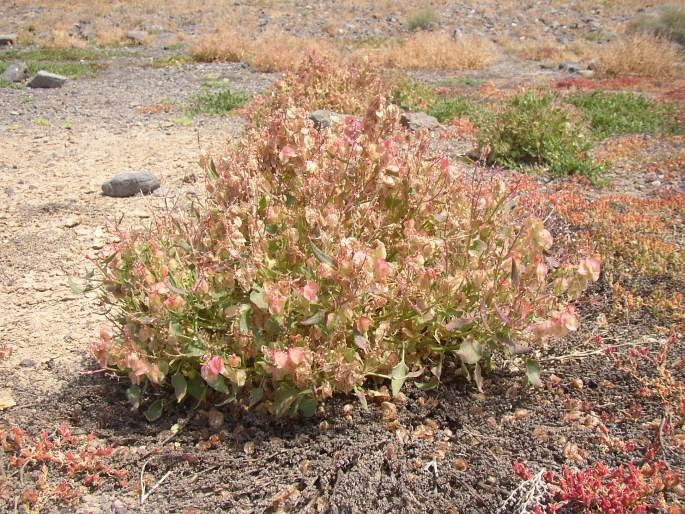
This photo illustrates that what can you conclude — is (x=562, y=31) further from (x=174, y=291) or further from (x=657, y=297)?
(x=174, y=291)

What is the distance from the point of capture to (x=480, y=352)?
7.39 ft

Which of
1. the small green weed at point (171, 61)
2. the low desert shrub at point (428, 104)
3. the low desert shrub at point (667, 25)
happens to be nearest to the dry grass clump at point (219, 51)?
the small green weed at point (171, 61)

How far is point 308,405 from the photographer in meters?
2.33

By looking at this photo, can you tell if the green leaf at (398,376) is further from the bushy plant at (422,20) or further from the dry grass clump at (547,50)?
the bushy plant at (422,20)

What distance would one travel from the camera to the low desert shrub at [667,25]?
18984 millimetres

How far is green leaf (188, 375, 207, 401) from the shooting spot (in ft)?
7.95

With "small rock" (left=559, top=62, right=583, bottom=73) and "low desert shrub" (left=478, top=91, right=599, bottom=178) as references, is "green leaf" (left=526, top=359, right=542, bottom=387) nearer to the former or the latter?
"low desert shrub" (left=478, top=91, right=599, bottom=178)

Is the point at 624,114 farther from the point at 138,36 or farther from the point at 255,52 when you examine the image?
the point at 138,36

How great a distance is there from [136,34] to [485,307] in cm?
Result: 2130

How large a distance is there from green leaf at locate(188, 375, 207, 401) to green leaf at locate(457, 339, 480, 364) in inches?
40.2

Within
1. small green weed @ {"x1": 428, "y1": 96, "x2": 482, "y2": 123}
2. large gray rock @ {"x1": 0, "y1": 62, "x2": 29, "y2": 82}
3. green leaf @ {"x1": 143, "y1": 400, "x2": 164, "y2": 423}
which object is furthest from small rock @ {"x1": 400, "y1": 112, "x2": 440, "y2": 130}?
large gray rock @ {"x1": 0, "y1": 62, "x2": 29, "y2": 82}

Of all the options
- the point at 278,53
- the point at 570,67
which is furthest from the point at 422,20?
the point at 278,53

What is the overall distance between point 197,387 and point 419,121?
559cm

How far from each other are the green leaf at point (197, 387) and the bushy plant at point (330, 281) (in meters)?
0.01
